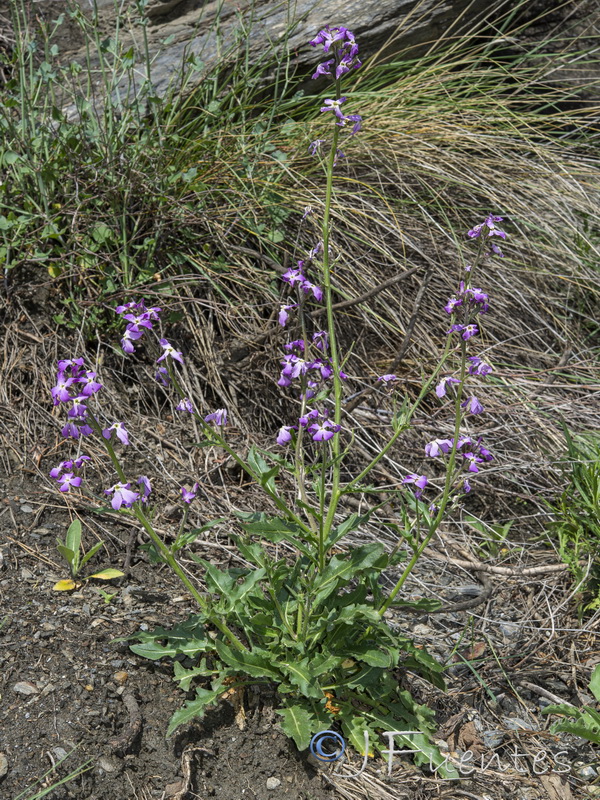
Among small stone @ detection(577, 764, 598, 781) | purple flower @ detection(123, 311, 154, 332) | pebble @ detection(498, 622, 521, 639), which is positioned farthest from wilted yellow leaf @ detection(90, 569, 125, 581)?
small stone @ detection(577, 764, 598, 781)

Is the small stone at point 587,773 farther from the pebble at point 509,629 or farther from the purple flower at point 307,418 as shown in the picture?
the purple flower at point 307,418

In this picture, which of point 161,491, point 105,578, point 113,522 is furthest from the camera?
point 161,491

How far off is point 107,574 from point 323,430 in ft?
2.78

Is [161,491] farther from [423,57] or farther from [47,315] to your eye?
[423,57]

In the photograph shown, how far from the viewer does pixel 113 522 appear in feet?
7.81

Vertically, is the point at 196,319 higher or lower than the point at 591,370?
higher

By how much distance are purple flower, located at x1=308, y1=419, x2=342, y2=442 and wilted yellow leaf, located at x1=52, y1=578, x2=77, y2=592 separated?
0.85 metres

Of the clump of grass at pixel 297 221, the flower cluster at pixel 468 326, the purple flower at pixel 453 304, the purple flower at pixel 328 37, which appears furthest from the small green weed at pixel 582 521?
the purple flower at pixel 328 37

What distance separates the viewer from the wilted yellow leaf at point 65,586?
82.3 inches

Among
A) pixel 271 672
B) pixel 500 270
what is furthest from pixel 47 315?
pixel 500 270

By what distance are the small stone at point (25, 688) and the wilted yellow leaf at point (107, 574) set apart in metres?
0.40

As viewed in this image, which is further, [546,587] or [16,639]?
[546,587]

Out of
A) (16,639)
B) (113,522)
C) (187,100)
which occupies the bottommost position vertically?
(113,522)

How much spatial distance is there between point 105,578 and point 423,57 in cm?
313
